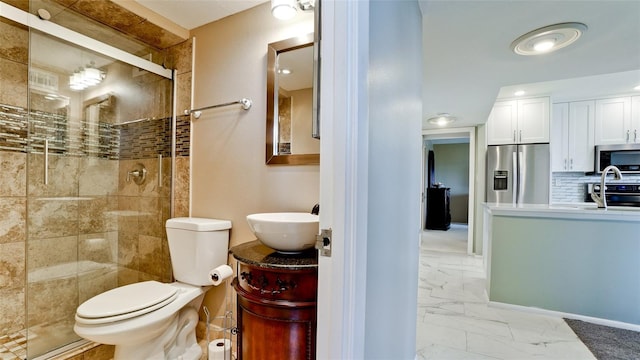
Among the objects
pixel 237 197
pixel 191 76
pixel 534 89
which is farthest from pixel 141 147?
pixel 534 89

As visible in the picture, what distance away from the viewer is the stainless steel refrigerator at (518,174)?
12.9ft

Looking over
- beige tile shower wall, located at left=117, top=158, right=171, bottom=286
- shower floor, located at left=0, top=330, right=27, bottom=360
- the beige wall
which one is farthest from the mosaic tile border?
shower floor, located at left=0, top=330, right=27, bottom=360

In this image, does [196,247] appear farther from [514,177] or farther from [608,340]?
[514,177]

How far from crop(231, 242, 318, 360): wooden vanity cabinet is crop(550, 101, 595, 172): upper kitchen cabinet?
14.6 ft

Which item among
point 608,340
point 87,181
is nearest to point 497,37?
point 608,340

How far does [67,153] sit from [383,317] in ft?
7.31

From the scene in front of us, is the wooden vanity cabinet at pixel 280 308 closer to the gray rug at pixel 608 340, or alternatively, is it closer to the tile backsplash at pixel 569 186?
the gray rug at pixel 608 340

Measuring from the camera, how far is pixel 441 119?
4207mm

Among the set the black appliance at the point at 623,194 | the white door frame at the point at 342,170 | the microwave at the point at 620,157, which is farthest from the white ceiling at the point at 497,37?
the black appliance at the point at 623,194

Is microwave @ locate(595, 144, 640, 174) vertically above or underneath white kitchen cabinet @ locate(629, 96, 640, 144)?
underneath

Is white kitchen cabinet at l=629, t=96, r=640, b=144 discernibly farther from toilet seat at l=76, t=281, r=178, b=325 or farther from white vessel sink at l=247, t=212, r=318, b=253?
toilet seat at l=76, t=281, r=178, b=325

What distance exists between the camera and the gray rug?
1891 mm

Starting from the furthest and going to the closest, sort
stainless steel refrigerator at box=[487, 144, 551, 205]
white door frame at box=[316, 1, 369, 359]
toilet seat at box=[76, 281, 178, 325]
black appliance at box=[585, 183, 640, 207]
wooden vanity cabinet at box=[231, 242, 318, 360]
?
stainless steel refrigerator at box=[487, 144, 551, 205] < black appliance at box=[585, 183, 640, 207] < toilet seat at box=[76, 281, 178, 325] < wooden vanity cabinet at box=[231, 242, 318, 360] < white door frame at box=[316, 1, 369, 359]

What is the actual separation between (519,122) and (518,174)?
2.44 feet
